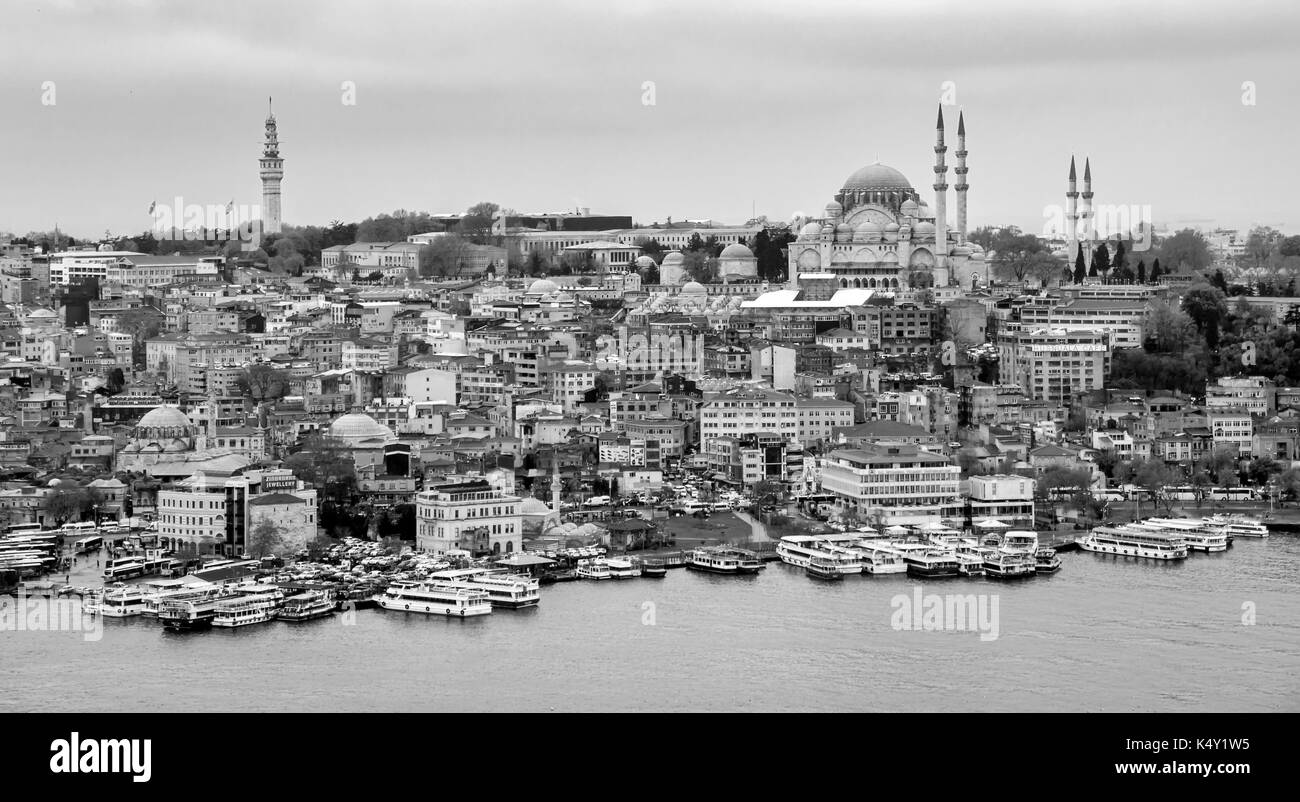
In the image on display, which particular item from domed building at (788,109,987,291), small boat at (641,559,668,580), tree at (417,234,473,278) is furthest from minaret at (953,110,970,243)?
small boat at (641,559,668,580)

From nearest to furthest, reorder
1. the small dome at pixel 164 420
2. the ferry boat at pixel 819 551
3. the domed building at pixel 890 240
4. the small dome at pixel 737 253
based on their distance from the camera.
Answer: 1. the ferry boat at pixel 819 551
2. the small dome at pixel 164 420
3. the domed building at pixel 890 240
4. the small dome at pixel 737 253

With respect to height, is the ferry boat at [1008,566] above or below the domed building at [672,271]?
below

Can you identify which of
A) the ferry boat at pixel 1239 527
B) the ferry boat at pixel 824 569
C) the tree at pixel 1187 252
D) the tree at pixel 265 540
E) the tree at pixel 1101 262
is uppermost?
the tree at pixel 1187 252

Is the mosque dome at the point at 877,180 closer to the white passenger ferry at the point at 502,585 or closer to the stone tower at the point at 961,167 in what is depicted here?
the stone tower at the point at 961,167

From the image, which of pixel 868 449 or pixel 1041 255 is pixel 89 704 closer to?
pixel 868 449

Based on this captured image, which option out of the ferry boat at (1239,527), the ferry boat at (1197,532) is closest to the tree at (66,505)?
the ferry boat at (1197,532)

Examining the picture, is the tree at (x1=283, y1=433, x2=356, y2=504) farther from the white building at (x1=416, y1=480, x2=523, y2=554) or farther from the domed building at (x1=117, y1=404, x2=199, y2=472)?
the white building at (x1=416, y1=480, x2=523, y2=554)

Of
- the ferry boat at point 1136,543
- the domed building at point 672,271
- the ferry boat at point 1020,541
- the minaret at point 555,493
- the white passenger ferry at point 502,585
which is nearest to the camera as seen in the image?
the white passenger ferry at point 502,585
